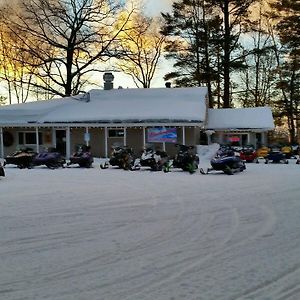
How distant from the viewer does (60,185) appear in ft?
46.5

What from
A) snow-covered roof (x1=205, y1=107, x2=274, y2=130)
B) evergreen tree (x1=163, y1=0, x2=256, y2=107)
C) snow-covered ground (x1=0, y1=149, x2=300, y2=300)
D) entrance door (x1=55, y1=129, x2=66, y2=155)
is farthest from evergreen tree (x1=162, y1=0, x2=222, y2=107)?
snow-covered ground (x1=0, y1=149, x2=300, y2=300)

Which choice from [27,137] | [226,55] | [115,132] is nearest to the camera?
[115,132]

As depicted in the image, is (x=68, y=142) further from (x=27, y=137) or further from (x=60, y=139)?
(x=27, y=137)

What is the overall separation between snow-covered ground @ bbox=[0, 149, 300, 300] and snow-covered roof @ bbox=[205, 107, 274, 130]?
18471 mm

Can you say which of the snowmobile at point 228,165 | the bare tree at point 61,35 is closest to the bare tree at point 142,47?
the bare tree at point 61,35

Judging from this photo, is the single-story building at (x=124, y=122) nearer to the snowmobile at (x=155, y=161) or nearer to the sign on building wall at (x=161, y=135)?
the sign on building wall at (x=161, y=135)

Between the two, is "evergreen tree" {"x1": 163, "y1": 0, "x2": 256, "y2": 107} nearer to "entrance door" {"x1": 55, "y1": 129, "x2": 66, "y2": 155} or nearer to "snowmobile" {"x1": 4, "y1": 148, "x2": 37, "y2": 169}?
"entrance door" {"x1": 55, "y1": 129, "x2": 66, "y2": 155}

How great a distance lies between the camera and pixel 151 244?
662 cm

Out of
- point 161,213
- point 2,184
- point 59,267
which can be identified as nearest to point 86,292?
point 59,267

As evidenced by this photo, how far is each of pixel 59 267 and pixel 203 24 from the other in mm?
39674

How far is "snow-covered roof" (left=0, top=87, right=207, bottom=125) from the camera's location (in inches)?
1099

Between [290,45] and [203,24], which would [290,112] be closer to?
[290,45]

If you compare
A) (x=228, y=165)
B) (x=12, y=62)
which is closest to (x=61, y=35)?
(x=12, y=62)

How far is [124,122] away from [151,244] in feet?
70.0
